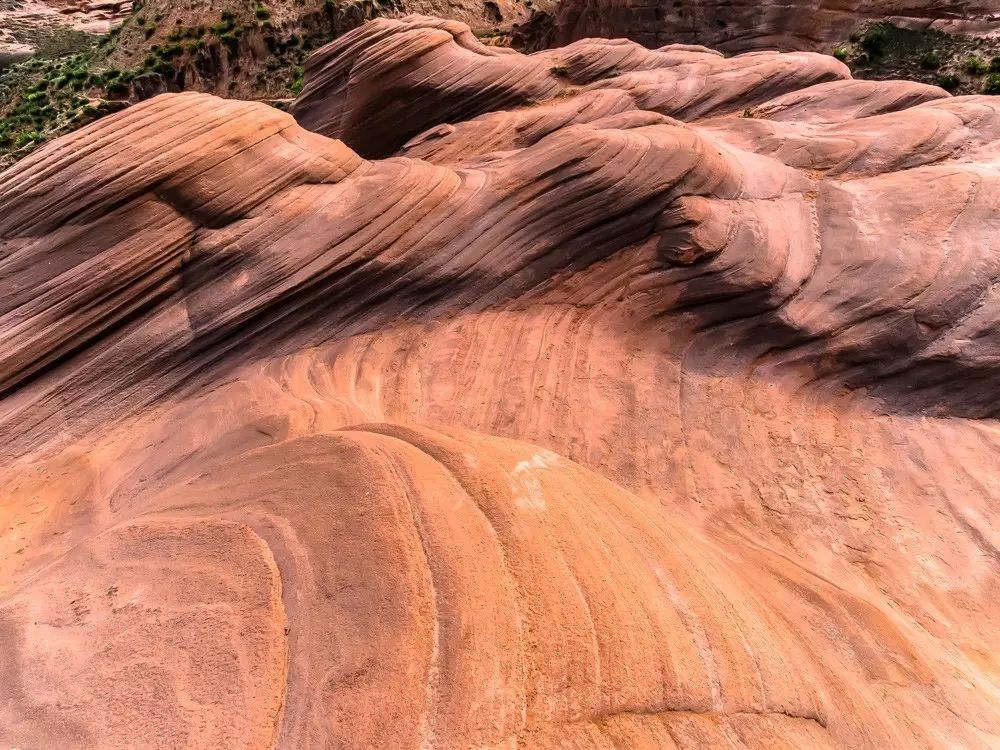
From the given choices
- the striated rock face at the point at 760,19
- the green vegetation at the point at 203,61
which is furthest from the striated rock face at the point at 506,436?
the green vegetation at the point at 203,61

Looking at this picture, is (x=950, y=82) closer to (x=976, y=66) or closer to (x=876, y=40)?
(x=976, y=66)

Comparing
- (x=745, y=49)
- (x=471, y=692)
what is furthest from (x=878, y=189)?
(x=745, y=49)

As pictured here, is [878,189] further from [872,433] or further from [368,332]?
[368,332]

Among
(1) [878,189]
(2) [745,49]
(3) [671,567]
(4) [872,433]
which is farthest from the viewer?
(2) [745,49]

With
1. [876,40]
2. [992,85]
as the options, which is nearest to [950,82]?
[992,85]

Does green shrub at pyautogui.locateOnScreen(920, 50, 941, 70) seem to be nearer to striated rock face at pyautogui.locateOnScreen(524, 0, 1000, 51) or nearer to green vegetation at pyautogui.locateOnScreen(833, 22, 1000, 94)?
green vegetation at pyautogui.locateOnScreen(833, 22, 1000, 94)

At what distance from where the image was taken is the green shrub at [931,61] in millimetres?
19297

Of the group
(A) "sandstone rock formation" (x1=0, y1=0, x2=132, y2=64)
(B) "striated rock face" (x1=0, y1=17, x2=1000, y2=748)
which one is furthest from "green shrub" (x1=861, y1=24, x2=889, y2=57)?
(A) "sandstone rock formation" (x1=0, y1=0, x2=132, y2=64)

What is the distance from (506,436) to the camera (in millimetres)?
5895

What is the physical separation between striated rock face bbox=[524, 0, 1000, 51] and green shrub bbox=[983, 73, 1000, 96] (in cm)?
224

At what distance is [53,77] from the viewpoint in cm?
3198

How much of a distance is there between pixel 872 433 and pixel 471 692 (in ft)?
18.3

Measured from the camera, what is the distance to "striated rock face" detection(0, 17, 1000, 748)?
2971 mm

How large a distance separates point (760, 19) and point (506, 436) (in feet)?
74.9
